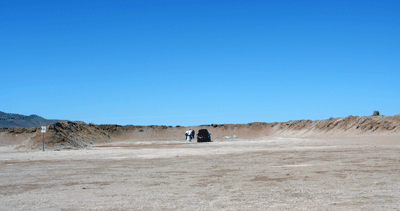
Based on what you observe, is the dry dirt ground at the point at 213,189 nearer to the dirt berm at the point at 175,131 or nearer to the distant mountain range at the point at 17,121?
the dirt berm at the point at 175,131

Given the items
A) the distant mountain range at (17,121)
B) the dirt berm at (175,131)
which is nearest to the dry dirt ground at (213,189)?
the dirt berm at (175,131)

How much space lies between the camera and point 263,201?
7.80m

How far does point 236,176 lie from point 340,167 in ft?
14.7

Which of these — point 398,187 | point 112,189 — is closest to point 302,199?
point 398,187

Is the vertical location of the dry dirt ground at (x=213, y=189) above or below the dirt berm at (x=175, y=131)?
below

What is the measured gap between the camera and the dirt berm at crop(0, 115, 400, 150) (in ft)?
137

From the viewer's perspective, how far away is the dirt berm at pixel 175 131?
137 ft

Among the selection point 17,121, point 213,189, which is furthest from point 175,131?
point 17,121

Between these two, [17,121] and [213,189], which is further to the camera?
[17,121]

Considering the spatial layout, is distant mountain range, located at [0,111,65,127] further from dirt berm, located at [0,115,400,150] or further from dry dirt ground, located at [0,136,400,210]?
dry dirt ground, located at [0,136,400,210]

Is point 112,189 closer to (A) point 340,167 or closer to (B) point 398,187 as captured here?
(B) point 398,187

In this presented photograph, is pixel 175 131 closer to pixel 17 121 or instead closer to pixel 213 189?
pixel 213 189

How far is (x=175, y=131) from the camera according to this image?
106000 mm

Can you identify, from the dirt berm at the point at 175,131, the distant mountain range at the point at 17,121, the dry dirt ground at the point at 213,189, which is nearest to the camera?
the dry dirt ground at the point at 213,189
